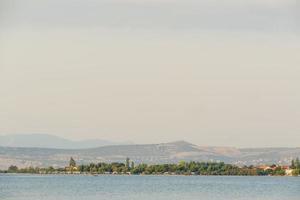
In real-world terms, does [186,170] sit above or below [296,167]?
above

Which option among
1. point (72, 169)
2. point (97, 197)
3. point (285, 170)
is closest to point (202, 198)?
point (97, 197)

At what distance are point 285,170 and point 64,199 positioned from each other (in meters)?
104

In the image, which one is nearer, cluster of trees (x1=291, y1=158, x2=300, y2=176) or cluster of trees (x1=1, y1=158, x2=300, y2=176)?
cluster of trees (x1=291, y1=158, x2=300, y2=176)

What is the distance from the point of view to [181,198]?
220 feet

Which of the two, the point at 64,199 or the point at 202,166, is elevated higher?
the point at 202,166

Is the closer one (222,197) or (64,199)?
(64,199)

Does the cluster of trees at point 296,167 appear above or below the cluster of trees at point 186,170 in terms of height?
below

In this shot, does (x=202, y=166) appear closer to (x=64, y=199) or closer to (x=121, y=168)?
(x=121, y=168)

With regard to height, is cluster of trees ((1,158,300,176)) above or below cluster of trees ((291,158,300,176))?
above

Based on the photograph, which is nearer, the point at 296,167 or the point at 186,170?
the point at 296,167

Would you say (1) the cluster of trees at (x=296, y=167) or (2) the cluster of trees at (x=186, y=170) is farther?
(2) the cluster of trees at (x=186, y=170)

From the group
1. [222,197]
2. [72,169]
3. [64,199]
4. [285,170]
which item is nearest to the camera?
[64,199]

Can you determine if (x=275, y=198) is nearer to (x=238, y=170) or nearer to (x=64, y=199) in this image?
(x=64, y=199)

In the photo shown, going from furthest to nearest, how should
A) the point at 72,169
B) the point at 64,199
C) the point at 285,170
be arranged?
the point at 72,169 → the point at 285,170 → the point at 64,199
